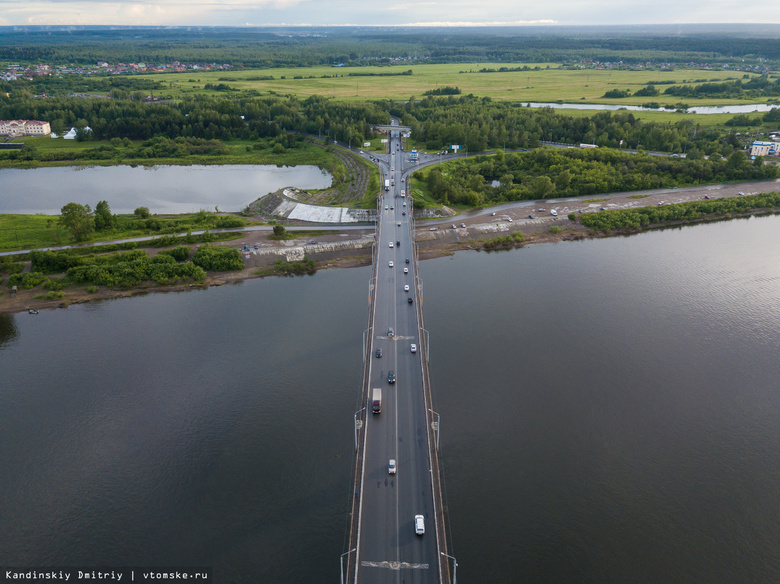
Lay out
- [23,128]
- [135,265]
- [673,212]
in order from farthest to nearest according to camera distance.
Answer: [23,128] → [673,212] → [135,265]

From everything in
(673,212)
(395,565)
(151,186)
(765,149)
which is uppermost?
(765,149)

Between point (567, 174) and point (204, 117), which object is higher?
point (204, 117)

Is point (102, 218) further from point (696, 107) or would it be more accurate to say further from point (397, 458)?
point (696, 107)

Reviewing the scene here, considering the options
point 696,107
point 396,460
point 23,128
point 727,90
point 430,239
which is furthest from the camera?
point 727,90

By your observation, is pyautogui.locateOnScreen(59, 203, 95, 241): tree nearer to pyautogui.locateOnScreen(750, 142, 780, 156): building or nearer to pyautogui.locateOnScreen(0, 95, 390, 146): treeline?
pyautogui.locateOnScreen(0, 95, 390, 146): treeline

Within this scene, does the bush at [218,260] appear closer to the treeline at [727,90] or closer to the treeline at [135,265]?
the treeline at [135,265]

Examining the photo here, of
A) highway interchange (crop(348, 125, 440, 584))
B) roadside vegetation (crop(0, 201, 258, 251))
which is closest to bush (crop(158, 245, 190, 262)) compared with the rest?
roadside vegetation (crop(0, 201, 258, 251))

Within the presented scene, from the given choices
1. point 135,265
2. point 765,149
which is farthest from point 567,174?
point 135,265
